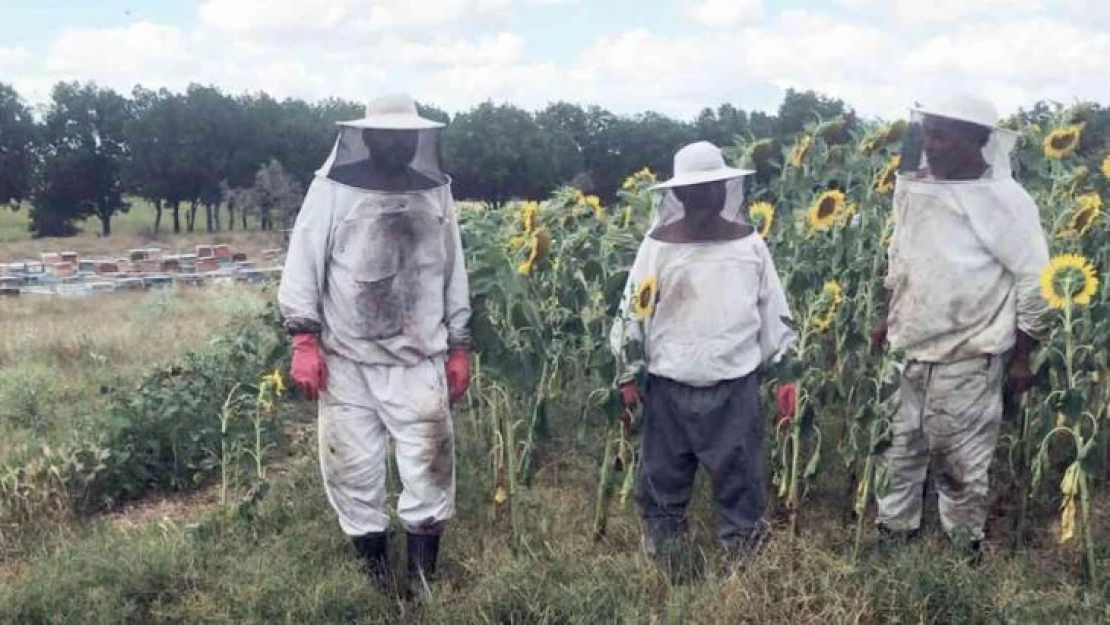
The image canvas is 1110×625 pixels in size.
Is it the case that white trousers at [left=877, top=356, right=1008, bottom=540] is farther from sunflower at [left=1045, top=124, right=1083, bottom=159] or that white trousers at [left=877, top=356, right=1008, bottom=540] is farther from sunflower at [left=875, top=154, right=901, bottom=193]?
sunflower at [left=1045, top=124, right=1083, bottom=159]

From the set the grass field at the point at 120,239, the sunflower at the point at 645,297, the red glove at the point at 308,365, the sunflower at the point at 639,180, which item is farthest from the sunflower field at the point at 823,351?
the grass field at the point at 120,239

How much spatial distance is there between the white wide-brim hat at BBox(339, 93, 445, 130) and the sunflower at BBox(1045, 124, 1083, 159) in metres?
2.81

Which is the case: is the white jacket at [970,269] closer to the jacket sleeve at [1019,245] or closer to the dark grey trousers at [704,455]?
the jacket sleeve at [1019,245]

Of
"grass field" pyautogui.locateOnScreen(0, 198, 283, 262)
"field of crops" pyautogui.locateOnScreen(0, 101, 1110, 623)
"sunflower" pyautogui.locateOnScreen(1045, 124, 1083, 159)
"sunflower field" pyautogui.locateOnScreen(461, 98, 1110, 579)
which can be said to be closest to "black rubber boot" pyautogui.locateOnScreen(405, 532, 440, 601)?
"field of crops" pyautogui.locateOnScreen(0, 101, 1110, 623)

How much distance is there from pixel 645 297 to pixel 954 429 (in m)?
1.14

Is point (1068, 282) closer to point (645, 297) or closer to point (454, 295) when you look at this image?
point (645, 297)

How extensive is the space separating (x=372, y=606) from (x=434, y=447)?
564 mm

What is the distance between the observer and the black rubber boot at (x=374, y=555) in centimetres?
396

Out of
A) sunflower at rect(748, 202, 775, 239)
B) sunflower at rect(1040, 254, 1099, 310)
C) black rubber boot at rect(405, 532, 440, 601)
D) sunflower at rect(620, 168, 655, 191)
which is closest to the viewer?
sunflower at rect(1040, 254, 1099, 310)

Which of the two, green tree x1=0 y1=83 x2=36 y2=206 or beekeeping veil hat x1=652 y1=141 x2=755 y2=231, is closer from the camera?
beekeeping veil hat x1=652 y1=141 x2=755 y2=231

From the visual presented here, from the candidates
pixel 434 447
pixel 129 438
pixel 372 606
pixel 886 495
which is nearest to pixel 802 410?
→ pixel 886 495

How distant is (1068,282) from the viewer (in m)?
3.48

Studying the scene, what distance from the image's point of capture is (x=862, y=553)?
4000 millimetres

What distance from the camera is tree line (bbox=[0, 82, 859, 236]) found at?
120ft
